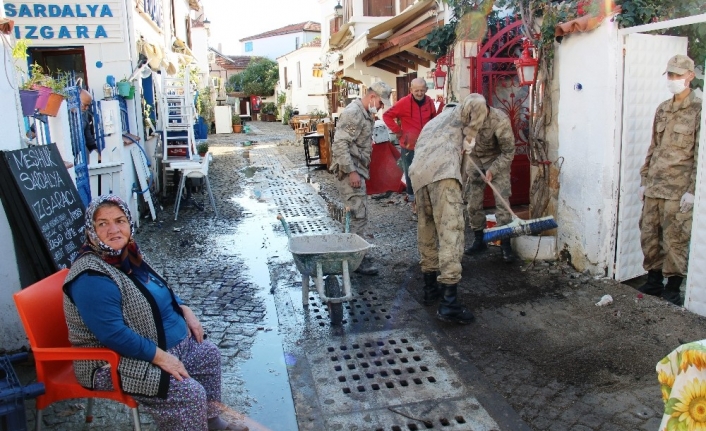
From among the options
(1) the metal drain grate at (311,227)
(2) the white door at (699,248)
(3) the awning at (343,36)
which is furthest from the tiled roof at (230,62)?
(2) the white door at (699,248)

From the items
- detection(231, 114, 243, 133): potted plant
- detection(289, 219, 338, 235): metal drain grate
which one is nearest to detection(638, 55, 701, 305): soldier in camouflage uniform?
detection(289, 219, 338, 235): metal drain grate

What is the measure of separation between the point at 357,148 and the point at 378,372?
2.88 meters

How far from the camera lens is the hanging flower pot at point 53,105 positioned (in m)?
4.87

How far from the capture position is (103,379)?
280 centimetres

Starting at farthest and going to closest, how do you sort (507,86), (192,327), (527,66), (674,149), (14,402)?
1. (507,86)
2. (527,66)
3. (674,149)
4. (192,327)
5. (14,402)

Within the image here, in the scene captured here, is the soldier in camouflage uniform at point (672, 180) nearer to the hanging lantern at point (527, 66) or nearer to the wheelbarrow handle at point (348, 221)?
the hanging lantern at point (527, 66)

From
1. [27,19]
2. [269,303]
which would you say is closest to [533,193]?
[269,303]

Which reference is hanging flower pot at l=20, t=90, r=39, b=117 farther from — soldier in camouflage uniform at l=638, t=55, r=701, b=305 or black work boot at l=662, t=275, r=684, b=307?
black work boot at l=662, t=275, r=684, b=307

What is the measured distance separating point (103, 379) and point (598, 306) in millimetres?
4077

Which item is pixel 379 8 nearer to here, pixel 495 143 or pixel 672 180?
pixel 495 143

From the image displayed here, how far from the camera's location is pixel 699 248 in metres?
4.70

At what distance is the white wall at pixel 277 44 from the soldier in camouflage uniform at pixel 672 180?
46533 mm

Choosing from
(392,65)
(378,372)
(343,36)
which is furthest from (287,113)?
(378,372)

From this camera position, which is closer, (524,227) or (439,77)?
(524,227)
